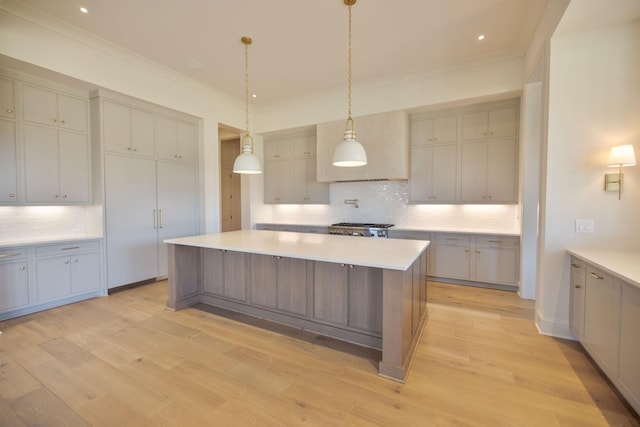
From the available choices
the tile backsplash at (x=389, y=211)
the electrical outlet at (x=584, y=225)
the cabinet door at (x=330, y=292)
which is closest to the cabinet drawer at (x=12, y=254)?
the cabinet door at (x=330, y=292)

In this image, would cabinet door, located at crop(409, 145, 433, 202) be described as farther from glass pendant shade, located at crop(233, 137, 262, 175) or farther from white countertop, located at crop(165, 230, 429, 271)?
glass pendant shade, located at crop(233, 137, 262, 175)

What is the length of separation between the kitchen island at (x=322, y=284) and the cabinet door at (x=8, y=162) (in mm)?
1917

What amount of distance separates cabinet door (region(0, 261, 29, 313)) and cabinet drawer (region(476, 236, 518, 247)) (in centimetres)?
583

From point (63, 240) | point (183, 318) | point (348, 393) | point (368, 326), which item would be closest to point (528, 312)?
point (368, 326)

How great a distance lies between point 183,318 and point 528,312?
3.95 metres

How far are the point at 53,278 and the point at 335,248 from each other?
11.7 feet

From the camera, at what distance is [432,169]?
4.69m

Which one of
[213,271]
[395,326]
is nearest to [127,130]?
[213,271]

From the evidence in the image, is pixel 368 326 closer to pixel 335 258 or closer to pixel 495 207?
pixel 335 258

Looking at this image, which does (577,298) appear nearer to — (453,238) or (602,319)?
(602,319)

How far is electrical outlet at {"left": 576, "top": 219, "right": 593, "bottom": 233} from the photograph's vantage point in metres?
2.53

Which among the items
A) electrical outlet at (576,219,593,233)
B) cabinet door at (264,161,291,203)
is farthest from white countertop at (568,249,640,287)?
cabinet door at (264,161,291,203)

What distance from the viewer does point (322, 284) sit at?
8.68 feet

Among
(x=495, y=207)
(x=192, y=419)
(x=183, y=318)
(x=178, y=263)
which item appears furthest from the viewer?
(x=495, y=207)
